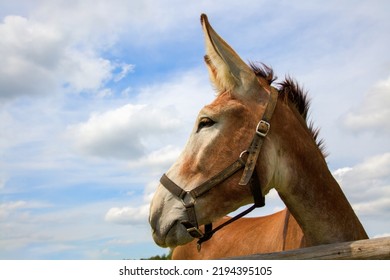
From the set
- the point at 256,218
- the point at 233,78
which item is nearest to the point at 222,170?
the point at 233,78

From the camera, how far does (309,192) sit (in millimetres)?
4332

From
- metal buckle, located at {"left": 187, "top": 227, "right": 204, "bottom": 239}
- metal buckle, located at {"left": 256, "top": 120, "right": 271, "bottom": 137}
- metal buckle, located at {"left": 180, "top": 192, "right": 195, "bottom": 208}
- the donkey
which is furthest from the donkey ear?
metal buckle, located at {"left": 187, "top": 227, "right": 204, "bottom": 239}

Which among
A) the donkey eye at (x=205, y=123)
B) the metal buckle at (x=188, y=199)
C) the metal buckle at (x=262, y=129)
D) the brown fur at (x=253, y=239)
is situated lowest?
the brown fur at (x=253, y=239)

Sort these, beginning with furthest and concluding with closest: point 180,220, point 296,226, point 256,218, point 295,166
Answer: point 256,218 → point 296,226 → point 295,166 → point 180,220

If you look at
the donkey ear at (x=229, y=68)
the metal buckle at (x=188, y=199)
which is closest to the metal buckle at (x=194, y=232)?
the metal buckle at (x=188, y=199)

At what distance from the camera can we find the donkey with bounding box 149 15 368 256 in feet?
13.5

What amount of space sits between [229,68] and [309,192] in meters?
1.50

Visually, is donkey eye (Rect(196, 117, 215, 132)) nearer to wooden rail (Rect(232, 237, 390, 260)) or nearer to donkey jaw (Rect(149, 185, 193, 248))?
donkey jaw (Rect(149, 185, 193, 248))

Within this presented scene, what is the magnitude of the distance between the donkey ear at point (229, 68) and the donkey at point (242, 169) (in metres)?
0.01

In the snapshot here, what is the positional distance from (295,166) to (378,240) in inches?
41.8

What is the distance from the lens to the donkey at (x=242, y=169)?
411 centimetres

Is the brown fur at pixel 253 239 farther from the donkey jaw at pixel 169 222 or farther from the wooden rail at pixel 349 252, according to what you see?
the donkey jaw at pixel 169 222

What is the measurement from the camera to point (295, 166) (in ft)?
14.3
